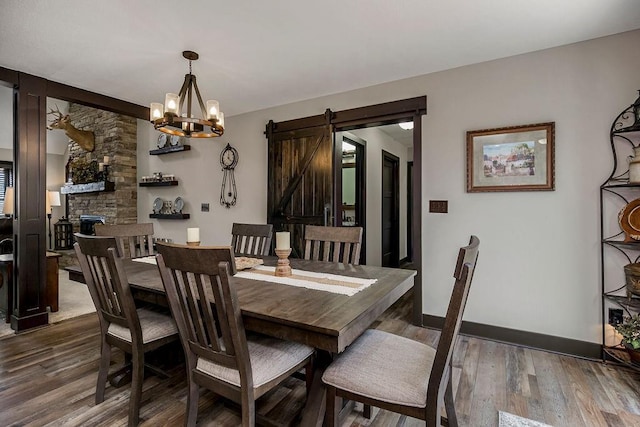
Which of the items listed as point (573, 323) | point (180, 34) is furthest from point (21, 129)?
point (573, 323)

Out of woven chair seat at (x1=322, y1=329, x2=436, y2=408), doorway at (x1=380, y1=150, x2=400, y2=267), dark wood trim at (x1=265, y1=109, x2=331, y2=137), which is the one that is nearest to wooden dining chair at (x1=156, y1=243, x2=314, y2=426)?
woven chair seat at (x1=322, y1=329, x2=436, y2=408)

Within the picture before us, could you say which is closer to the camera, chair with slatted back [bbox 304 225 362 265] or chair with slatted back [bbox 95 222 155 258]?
chair with slatted back [bbox 304 225 362 265]

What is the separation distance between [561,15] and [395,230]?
435cm

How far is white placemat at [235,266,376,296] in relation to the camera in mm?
1653

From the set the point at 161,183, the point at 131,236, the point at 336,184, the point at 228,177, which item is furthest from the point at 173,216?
the point at 336,184

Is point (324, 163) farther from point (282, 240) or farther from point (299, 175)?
point (282, 240)

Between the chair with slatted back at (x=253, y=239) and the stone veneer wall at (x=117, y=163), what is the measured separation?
12.0 ft

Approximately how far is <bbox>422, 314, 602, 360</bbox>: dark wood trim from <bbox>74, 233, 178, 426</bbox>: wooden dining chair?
252 cm

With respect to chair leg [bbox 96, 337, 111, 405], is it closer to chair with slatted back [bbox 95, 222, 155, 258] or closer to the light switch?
chair with slatted back [bbox 95, 222, 155, 258]

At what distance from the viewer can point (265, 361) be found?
4.59ft

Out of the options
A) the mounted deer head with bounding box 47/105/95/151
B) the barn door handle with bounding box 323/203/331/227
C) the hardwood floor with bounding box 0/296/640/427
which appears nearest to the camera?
the hardwood floor with bounding box 0/296/640/427

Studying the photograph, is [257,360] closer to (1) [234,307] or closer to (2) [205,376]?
(2) [205,376]

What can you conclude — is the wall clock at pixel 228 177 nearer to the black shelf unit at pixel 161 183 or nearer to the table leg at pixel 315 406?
the black shelf unit at pixel 161 183

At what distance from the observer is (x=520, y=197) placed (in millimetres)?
2760
